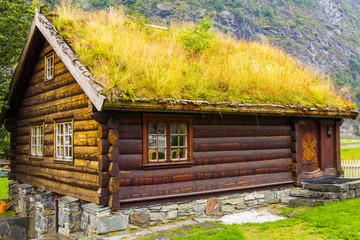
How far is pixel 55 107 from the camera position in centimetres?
1113

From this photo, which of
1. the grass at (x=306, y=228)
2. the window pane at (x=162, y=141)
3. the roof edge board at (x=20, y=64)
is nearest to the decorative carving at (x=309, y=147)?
the grass at (x=306, y=228)

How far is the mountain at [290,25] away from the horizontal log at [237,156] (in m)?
78.0

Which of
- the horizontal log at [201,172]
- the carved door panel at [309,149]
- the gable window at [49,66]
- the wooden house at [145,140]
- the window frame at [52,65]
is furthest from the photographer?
the carved door panel at [309,149]

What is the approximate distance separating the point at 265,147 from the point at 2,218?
10050 millimetres

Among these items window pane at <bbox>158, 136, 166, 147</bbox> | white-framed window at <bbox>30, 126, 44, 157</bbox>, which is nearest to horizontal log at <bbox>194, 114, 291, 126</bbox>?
window pane at <bbox>158, 136, 166, 147</bbox>

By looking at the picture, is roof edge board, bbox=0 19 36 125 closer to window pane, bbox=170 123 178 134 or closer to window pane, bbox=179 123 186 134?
window pane, bbox=170 123 178 134

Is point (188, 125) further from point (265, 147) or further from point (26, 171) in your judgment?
point (26, 171)

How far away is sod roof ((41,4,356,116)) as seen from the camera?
8531mm

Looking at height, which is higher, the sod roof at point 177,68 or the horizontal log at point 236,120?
the sod roof at point 177,68

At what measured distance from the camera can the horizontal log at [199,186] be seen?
28.2 ft

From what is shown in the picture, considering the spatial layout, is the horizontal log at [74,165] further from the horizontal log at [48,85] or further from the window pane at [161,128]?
the horizontal log at [48,85]

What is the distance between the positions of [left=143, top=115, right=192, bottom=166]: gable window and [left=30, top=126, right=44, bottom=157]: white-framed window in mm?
5002

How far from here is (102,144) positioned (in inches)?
324

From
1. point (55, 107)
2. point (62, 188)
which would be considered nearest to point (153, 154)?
point (62, 188)
